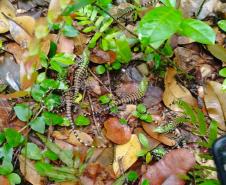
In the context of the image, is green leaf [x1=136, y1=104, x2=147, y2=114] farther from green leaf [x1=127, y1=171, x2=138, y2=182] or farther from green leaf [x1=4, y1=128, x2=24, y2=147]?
green leaf [x1=4, y1=128, x2=24, y2=147]

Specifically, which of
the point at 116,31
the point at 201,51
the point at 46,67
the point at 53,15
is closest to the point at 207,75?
the point at 201,51

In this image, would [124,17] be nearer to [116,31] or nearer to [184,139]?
[116,31]

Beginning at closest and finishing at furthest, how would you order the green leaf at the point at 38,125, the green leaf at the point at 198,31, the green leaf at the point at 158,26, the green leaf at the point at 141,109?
the green leaf at the point at 158,26
the green leaf at the point at 198,31
the green leaf at the point at 38,125
the green leaf at the point at 141,109

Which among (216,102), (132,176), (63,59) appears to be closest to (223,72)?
Result: (216,102)

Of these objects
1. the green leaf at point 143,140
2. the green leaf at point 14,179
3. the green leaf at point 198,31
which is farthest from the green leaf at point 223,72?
the green leaf at point 14,179

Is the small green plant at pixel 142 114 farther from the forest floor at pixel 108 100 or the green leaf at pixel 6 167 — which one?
the green leaf at pixel 6 167

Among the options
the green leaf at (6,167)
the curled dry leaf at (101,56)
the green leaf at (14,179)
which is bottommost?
the green leaf at (14,179)
